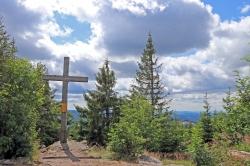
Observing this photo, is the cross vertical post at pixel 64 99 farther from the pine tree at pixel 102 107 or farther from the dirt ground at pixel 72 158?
the pine tree at pixel 102 107

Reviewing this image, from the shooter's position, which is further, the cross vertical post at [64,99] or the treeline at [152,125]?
the cross vertical post at [64,99]

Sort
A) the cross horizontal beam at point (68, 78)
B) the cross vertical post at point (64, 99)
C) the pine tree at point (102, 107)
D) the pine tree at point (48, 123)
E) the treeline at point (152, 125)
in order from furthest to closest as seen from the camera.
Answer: the pine tree at point (102, 107), the pine tree at point (48, 123), the cross horizontal beam at point (68, 78), the cross vertical post at point (64, 99), the treeline at point (152, 125)

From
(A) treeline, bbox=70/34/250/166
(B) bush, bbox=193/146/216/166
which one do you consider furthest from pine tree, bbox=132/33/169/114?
(B) bush, bbox=193/146/216/166

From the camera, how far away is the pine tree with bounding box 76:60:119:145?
3331cm

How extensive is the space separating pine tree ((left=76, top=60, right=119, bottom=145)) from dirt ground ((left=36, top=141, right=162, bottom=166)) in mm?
12568

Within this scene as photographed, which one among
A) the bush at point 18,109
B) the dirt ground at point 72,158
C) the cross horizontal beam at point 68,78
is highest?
the cross horizontal beam at point 68,78

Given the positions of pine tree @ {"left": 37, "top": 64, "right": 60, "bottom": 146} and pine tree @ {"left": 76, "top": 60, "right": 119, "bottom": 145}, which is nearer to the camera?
pine tree @ {"left": 37, "top": 64, "right": 60, "bottom": 146}

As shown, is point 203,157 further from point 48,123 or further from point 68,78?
point 48,123

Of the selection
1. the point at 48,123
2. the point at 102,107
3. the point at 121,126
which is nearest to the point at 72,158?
the point at 121,126

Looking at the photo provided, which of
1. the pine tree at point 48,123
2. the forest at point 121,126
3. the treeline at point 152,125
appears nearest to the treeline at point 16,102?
the forest at point 121,126

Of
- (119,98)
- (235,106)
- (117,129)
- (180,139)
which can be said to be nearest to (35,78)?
(117,129)

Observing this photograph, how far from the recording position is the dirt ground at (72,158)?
15320 mm

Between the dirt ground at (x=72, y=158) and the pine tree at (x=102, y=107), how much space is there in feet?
41.2

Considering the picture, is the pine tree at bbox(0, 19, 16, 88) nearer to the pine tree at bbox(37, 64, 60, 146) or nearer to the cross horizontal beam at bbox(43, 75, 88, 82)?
the cross horizontal beam at bbox(43, 75, 88, 82)
